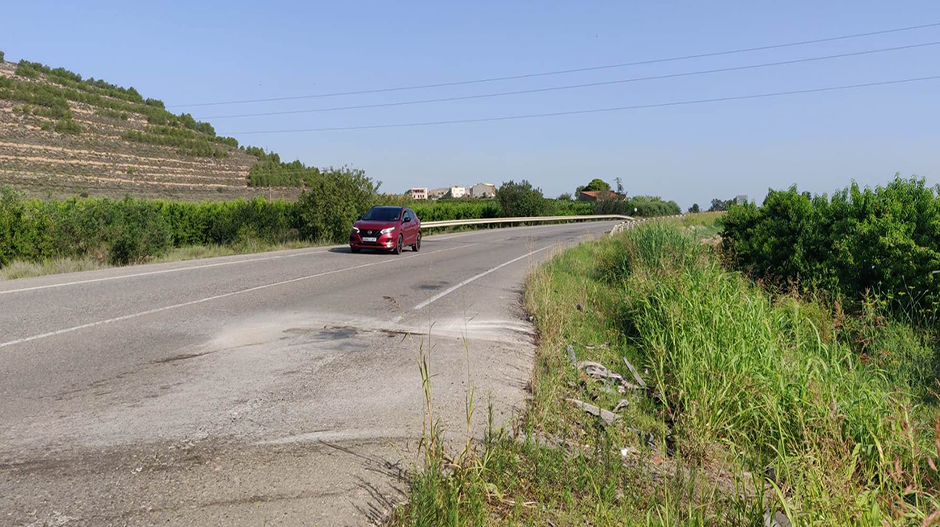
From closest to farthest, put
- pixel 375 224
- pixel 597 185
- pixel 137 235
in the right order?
1. pixel 137 235
2. pixel 375 224
3. pixel 597 185

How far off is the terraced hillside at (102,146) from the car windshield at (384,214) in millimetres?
22802

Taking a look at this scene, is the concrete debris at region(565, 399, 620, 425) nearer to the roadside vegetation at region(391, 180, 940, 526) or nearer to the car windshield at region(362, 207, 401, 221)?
the roadside vegetation at region(391, 180, 940, 526)

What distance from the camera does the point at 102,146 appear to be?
5188 cm

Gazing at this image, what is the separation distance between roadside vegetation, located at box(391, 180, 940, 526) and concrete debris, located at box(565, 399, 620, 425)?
0.12 ft

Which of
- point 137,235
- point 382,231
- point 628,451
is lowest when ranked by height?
point 628,451

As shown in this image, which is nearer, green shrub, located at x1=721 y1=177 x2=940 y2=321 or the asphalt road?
the asphalt road

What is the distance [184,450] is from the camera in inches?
180

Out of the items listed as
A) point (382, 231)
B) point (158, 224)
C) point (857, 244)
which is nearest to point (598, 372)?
point (857, 244)

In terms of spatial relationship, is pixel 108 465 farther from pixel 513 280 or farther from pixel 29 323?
pixel 513 280

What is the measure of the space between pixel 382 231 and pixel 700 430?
1809cm

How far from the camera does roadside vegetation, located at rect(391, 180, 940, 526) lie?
3.84m

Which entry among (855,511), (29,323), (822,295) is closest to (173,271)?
(29,323)

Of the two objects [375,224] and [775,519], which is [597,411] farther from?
[375,224]

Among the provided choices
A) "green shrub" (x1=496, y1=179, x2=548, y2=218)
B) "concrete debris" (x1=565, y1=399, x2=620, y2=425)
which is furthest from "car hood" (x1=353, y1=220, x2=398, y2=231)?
"green shrub" (x1=496, y1=179, x2=548, y2=218)
